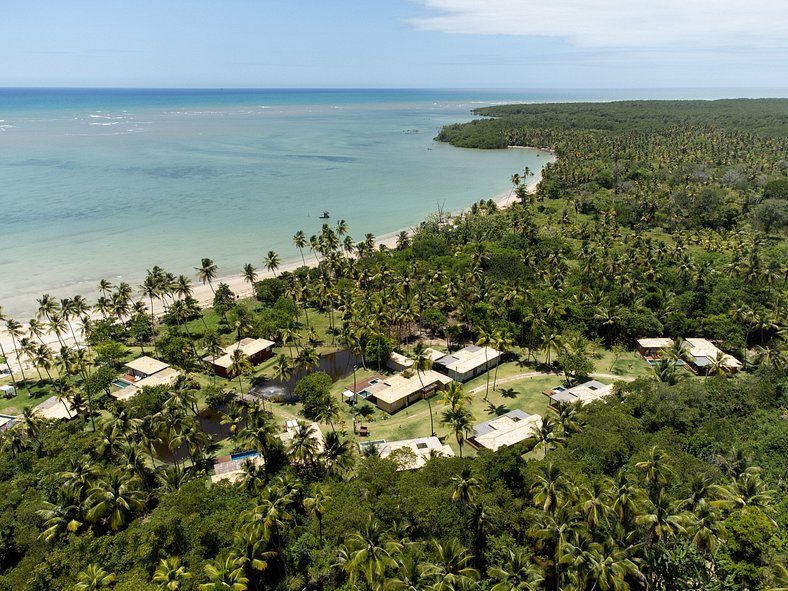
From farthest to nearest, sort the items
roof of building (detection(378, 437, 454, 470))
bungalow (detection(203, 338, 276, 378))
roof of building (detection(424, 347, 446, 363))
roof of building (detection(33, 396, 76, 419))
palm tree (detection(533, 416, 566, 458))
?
1. roof of building (detection(424, 347, 446, 363))
2. bungalow (detection(203, 338, 276, 378))
3. roof of building (detection(33, 396, 76, 419))
4. roof of building (detection(378, 437, 454, 470))
5. palm tree (detection(533, 416, 566, 458))

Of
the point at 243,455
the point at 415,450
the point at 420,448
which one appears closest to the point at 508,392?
the point at 420,448

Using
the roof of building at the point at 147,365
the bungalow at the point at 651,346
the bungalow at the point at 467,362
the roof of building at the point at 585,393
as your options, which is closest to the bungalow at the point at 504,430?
the roof of building at the point at 585,393

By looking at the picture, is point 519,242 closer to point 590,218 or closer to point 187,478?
point 590,218

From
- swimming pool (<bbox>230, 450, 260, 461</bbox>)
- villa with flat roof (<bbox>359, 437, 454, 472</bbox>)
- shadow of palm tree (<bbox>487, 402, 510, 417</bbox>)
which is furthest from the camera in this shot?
shadow of palm tree (<bbox>487, 402, 510, 417</bbox>)

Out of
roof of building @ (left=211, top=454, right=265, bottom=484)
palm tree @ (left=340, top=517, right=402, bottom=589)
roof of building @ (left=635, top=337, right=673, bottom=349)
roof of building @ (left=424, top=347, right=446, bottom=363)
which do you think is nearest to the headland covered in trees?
palm tree @ (left=340, top=517, right=402, bottom=589)

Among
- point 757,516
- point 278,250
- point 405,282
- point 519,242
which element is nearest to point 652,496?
point 757,516

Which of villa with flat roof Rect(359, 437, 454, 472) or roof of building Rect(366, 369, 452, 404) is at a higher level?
villa with flat roof Rect(359, 437, 454, 472)

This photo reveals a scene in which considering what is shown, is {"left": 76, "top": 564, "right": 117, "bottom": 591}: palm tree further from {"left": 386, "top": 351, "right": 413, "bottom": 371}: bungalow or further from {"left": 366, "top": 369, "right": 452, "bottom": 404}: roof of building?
{"left": 386, "top": 351, "right": 413, "bottom": 371}: bungalow

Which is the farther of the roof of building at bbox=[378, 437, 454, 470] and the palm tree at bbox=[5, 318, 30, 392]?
the palm tree at bbox=[5, 318, 30, 392]
